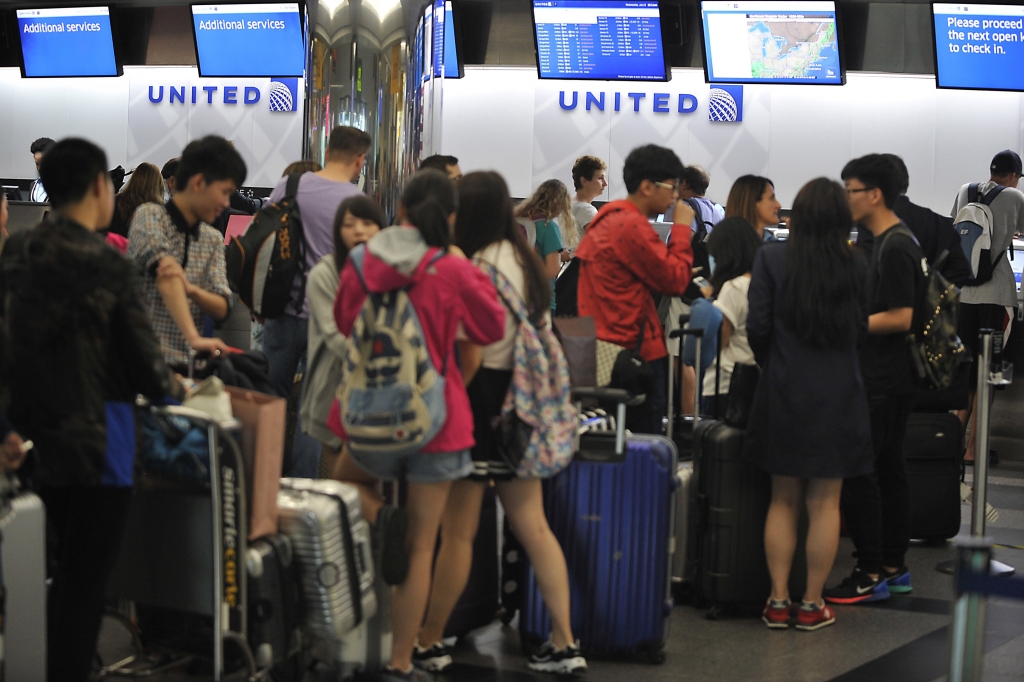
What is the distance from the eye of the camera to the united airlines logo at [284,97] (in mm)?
11398

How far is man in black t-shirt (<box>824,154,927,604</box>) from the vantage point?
4227mm

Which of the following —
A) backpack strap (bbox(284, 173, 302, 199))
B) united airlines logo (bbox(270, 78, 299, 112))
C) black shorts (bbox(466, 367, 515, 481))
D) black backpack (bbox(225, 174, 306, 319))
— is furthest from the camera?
united airlines logo (bbox(270, 78, 299, 112))

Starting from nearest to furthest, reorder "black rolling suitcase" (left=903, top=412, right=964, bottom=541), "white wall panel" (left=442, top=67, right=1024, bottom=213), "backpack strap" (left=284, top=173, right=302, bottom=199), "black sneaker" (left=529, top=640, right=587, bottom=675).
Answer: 1. "black sneaker" (left=529, top=640, right=587, bottom=675)
2. "backpack strap" (left=284, top=173, right=302, bottom=199)
3. "black rolling suitcase" (left=903, top=412, right=964, bottom=541)
4. "white wall panel" (left=442, top=67, right=1024, bottom=213)

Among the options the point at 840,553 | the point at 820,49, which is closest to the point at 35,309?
the point at 840,553

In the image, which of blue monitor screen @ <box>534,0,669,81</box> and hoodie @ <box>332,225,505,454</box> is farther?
blue monitor screen @ <box>534,0,669,81</box>

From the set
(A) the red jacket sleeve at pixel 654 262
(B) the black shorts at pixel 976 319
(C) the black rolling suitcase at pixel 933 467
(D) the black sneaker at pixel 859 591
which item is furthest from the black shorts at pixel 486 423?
(B) the black shorts at pixel 976 319

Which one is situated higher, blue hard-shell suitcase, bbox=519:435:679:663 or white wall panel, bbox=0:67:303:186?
white wall panel, bbox=0:67:303:186

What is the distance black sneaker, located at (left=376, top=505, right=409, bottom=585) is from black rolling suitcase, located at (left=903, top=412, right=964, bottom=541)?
2.99m

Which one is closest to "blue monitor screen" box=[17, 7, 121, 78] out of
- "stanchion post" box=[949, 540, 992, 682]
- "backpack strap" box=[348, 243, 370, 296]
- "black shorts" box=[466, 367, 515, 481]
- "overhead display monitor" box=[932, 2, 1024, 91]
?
"overhead display monitor" box=[932, 2, 1024, 91]

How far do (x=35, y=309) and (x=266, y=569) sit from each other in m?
0.84

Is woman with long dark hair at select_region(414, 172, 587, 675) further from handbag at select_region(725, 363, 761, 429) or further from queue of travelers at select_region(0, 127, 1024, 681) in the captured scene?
handbag at select_region(725, 363, 761, 429)

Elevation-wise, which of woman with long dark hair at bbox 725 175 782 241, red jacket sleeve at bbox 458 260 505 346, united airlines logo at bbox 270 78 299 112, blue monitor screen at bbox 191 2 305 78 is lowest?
red jacket sleeve at bbox 458 260 505 346

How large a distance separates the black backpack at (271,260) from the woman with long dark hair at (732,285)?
1556 mm

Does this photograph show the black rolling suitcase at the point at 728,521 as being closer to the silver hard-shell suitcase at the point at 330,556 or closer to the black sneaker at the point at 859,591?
the black sneaker at the point at 859,591
